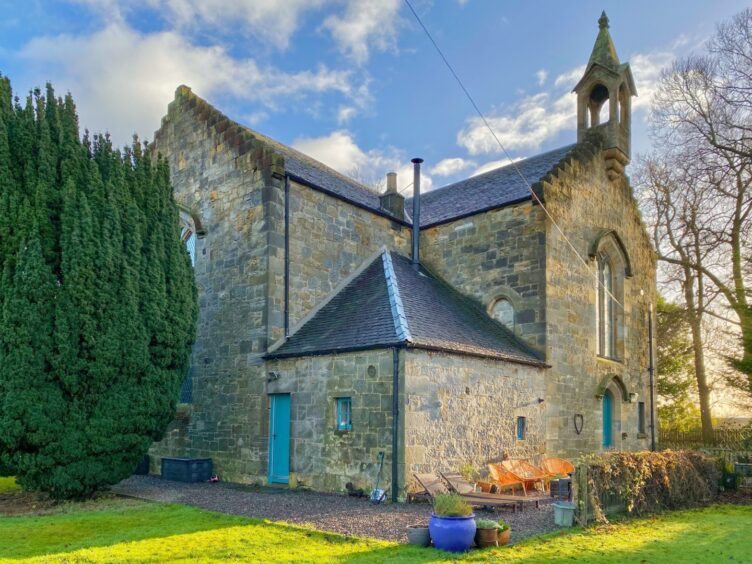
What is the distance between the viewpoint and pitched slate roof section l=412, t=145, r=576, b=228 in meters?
19.3

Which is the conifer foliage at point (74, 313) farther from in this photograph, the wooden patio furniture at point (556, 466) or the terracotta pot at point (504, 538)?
the wooden patio furniture at point (556, 466)

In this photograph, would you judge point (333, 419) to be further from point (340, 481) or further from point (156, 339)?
point (156, 339)

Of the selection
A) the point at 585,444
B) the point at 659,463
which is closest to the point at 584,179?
the point at 585,444

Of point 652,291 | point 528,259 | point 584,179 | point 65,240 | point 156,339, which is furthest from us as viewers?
point 652,291

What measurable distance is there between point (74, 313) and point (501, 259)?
38.2ft

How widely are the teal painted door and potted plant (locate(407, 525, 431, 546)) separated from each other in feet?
20.8

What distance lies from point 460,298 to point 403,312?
16.0 feet

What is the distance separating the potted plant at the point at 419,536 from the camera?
8891 mm

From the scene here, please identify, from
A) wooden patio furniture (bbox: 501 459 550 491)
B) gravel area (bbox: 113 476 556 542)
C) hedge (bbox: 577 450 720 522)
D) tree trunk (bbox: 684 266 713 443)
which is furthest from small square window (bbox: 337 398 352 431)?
tree trunk (bbox: 684 266 713 443)

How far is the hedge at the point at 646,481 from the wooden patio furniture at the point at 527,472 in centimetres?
266

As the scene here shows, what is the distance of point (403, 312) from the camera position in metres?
14.4

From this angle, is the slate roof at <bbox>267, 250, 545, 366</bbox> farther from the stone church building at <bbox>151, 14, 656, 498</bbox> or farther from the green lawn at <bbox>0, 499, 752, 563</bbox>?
the green lawn at <bbox>0, 499, 752, 563</bbox>

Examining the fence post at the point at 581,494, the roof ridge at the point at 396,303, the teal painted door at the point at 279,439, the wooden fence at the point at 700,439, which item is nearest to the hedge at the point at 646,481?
the fence post at the point at 581,494

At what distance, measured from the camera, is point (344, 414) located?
1398cm
